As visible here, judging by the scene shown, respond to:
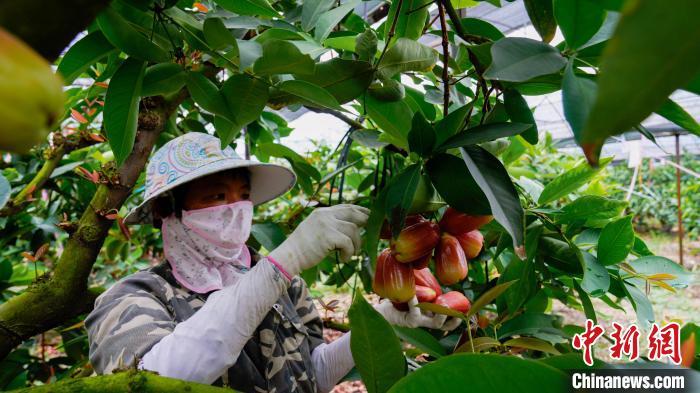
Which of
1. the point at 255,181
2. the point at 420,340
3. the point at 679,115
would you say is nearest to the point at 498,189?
the point at 679,115

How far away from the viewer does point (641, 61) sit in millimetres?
128

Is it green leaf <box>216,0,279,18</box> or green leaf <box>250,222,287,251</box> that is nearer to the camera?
green leaf <box>216,0,279,18</box>

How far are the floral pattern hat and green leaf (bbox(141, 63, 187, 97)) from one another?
0.45 meters

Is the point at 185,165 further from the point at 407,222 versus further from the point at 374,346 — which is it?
the point at 374,346

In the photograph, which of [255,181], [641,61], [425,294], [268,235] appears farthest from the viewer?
[255,181]

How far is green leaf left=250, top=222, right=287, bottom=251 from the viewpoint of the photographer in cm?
120

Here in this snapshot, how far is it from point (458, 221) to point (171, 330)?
60 cm

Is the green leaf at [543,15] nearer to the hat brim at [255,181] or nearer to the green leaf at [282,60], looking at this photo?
the green leaf at [282,60]

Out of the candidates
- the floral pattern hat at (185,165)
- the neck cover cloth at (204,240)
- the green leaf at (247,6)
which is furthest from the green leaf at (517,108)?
the neck cover cloth at (204,240)

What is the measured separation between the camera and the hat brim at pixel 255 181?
3.51ft

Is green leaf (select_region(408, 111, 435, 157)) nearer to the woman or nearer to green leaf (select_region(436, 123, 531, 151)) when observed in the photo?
green leaf (select_region(436, 123, 531, 151))

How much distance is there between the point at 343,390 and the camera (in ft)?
10.6

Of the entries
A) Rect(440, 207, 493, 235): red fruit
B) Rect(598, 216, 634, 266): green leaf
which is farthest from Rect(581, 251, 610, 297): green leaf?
Rect(440, 207, 493, 235): red fruit

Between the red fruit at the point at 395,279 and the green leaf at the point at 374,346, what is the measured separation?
395mm
